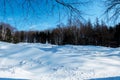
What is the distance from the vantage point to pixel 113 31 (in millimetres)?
51656

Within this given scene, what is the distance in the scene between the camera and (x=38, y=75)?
9898mm

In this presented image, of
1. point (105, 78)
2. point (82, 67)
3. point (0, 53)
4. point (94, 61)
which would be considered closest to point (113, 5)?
point (94, 61)

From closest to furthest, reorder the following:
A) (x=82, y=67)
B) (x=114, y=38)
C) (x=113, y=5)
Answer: (x=82, y=67), (x=113, y=5), (x=114, y=38)

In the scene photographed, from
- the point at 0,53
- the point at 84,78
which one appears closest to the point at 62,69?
the point at 84,78

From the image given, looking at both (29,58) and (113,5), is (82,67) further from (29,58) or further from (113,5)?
(113,5)

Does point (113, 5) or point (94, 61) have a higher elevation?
point (113, 5)

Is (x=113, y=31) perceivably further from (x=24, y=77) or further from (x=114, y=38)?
(x=24, y=77)

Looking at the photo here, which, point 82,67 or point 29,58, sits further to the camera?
point 29,58

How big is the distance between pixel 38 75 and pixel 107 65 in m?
3.60

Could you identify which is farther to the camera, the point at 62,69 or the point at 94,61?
the point at 94,61

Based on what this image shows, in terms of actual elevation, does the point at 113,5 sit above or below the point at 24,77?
above

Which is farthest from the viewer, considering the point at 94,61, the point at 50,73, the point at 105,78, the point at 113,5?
the point at 113,5

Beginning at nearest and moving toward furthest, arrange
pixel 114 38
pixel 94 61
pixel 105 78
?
pixel 105 78 → pixel 94 61 → pixel 114 38

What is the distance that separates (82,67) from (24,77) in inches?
125
